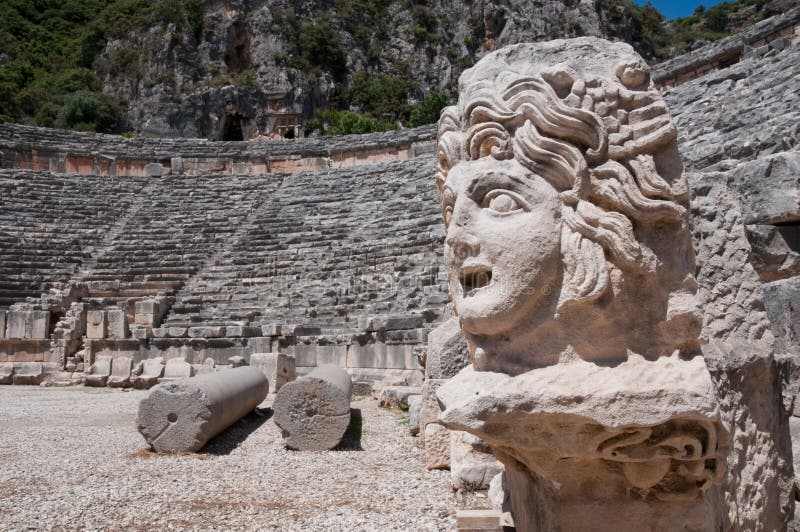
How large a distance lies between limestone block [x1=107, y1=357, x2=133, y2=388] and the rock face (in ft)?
88.5

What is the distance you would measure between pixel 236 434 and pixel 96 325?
7553 millimetres

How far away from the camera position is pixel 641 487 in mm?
1782

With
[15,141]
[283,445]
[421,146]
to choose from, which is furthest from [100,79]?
[283,445]

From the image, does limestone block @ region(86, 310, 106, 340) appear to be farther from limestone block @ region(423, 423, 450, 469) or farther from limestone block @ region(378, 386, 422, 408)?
limestone block @ region(423, 423, 450, 469)

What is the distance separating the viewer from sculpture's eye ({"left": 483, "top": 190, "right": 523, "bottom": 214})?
1.83 meters

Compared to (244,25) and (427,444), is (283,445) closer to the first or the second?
(427,444)

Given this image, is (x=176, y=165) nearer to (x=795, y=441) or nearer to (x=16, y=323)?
(x=16, y=323)

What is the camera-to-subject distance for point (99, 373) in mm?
11906

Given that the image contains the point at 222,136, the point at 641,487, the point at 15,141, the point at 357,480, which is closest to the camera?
the point at 641,487

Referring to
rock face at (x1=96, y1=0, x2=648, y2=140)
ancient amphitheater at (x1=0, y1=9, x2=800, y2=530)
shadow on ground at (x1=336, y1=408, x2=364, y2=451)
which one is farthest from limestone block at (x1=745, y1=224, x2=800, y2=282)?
rock face at (x1=96, y1=0, x2=648, y2=140)

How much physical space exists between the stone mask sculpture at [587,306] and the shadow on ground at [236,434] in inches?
179

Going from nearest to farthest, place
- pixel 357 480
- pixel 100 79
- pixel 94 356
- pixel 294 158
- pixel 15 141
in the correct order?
pixel 357 480 → pixel 94 356 → pixel 15 141 → pixel 294 158 → pixel 100 79

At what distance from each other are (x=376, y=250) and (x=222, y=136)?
28.5 m

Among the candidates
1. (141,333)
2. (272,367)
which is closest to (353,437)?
(272,367)
